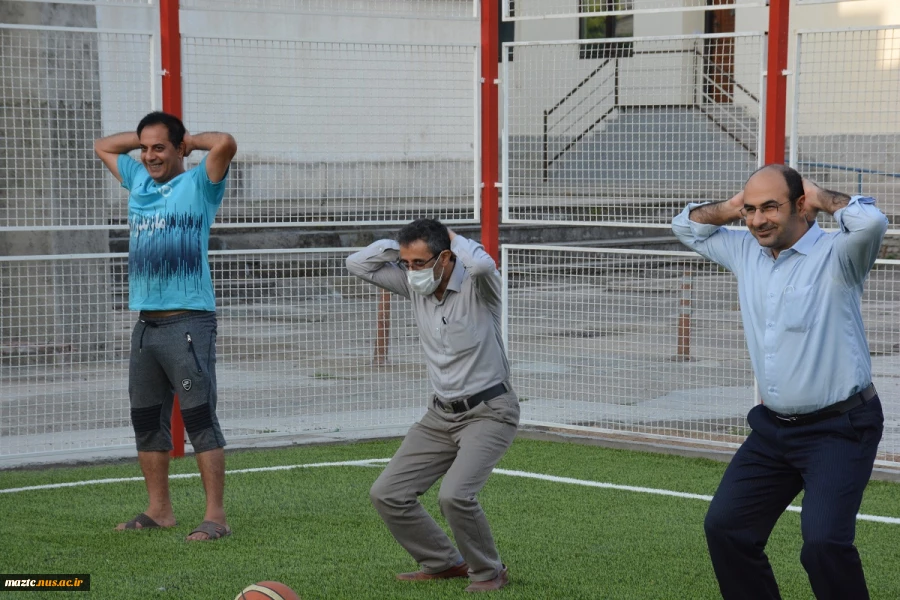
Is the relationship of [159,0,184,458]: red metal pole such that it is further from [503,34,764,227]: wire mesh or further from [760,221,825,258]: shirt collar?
[760,221,825,258]: shirt collar

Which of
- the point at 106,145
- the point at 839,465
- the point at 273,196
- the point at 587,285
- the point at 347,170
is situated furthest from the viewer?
the point at 587,285

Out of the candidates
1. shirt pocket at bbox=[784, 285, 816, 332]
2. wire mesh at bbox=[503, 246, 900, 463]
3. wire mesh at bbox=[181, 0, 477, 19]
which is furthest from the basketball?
wire mesh at bbox=[181, 0, 477, 19]

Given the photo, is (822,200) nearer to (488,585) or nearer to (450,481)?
(450,481)

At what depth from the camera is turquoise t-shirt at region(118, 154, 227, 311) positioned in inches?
263

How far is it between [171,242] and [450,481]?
216 cm

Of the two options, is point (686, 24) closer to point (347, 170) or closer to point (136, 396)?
point (347, 170)

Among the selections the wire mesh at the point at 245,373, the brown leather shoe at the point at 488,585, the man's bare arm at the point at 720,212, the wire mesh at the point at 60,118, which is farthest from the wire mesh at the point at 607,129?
the man's bare arm at the point at 720,212

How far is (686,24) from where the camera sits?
2650 centimetres

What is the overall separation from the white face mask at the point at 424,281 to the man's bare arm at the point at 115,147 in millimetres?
2241

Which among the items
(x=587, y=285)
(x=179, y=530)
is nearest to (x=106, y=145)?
(x=179, y=530)

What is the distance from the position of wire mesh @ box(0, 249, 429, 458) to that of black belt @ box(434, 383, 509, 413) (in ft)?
10.9

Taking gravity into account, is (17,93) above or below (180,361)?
above

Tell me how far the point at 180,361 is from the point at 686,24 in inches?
854

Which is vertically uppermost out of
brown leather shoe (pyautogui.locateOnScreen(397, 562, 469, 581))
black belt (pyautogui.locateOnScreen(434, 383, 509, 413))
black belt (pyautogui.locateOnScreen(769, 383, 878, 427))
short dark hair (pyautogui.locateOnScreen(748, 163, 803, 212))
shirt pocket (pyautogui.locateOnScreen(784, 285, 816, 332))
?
short dark hair (pyautogui.locateOnScreen(748, 163, 803, 212))
